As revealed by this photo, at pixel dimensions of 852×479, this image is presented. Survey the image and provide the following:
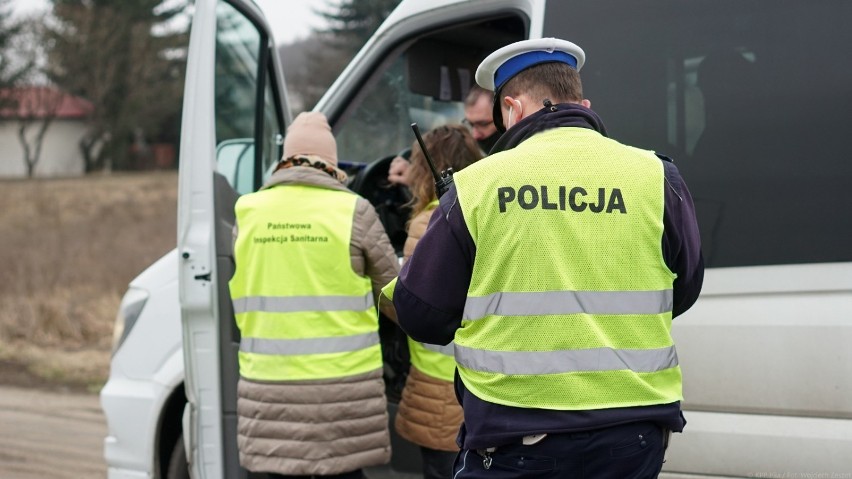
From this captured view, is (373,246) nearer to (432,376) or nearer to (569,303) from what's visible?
(432,376)

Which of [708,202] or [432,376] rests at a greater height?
[708,202]

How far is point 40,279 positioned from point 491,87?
9.25 meters

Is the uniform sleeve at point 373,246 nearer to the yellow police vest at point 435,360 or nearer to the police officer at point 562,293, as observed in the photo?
the yellow police vest at point 435,360

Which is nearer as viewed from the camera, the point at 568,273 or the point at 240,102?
the point at 568,273

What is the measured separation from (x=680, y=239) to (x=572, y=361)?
1.24 ft

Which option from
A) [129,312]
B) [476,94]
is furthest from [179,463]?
[476,94]

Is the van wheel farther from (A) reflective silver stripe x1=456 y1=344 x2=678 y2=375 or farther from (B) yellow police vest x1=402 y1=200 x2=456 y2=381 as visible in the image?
(A) reflective silver stripe x1=456 y1=344 x2=678 y2=375

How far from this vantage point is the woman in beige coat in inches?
135

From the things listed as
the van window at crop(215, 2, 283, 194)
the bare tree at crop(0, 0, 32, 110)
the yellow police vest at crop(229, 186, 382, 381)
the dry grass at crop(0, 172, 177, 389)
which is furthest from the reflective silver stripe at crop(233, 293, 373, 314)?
the bare tree at crop(0, 0, 32, 110)

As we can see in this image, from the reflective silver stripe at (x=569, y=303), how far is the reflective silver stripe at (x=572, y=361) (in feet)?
0.28

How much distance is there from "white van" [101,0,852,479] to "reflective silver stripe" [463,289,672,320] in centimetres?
87

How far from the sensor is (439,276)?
7.16 ft

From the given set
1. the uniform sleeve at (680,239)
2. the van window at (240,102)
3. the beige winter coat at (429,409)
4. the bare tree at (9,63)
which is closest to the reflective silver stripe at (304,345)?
the beige winter coat at (429,409)

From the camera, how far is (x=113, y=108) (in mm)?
42312
